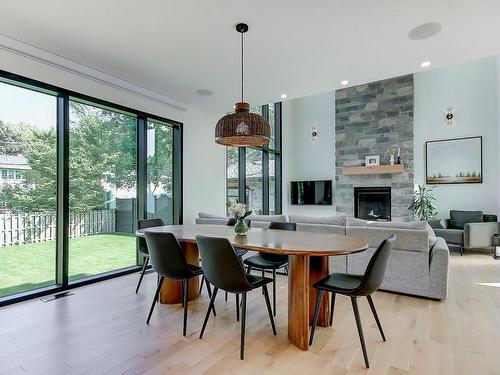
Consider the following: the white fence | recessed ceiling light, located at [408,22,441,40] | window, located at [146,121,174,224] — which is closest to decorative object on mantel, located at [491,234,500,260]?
recessed ceiling light, located at [408,22,441,40]

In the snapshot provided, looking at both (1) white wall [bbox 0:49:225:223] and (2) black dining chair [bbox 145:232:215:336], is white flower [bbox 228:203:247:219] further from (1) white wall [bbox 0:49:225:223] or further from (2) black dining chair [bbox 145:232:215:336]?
(1) white wall [bbox 0:49:225:223]

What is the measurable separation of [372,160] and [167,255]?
21.4ft

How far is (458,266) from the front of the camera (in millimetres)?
4637

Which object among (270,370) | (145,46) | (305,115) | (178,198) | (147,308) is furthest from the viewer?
(305,115)

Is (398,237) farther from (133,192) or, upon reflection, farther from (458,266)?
(133,192)

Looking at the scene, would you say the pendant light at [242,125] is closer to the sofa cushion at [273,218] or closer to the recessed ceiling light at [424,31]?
the sofa cushion at [273,218]

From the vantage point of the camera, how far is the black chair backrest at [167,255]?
2387mm

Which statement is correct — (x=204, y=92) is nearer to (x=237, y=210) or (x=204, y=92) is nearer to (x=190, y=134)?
(x=190, y=134)

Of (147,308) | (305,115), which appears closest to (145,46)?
(147,308)

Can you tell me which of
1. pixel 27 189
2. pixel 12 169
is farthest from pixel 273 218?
pixel 12 169

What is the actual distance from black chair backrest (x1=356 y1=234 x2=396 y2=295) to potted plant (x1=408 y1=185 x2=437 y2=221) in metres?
5.25

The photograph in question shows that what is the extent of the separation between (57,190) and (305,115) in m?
6.95

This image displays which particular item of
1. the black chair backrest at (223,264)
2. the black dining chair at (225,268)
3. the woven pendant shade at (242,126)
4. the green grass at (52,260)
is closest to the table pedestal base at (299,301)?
the black dining chair at (225,268)

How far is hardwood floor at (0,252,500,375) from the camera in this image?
1.92 meters
